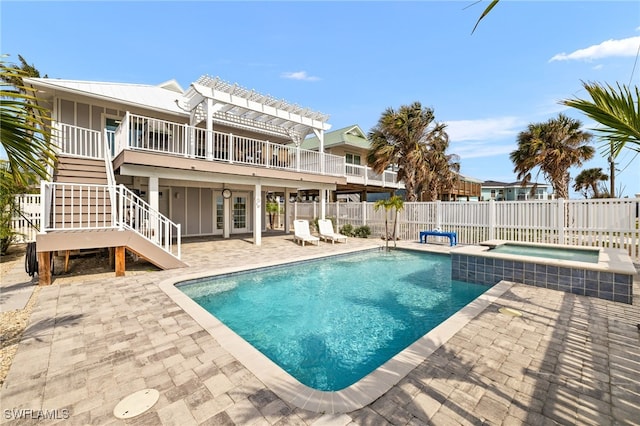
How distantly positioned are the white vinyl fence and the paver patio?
624 cm

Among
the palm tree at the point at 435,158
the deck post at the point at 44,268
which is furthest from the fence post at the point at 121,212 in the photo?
the palm tree at the point at 435,158

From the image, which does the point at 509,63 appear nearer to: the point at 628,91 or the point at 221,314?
the point at 628,91

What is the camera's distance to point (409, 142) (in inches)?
578

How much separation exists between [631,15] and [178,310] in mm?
7667

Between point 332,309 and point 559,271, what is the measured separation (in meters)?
5.01

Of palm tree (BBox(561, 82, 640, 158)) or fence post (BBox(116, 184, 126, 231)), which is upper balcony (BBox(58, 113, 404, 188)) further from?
palm tree (BBox(561, 82, 640, 158))

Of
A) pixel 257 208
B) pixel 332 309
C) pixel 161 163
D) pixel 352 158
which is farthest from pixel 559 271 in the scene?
pixel 352 158

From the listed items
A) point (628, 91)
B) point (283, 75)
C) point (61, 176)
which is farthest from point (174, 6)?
point (628, 91)

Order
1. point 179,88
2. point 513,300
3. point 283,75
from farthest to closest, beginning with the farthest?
point 283,75 < point 179,88 < point 513,300

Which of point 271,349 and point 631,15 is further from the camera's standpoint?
point 271,349

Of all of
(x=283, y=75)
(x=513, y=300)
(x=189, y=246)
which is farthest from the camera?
(x=283, y=75)

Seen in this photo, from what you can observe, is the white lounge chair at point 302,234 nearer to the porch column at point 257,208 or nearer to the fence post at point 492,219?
the porch column at point 257,208

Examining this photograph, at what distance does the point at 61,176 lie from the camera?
27.2 feet

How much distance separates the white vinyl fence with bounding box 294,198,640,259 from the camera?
28.8 feet
